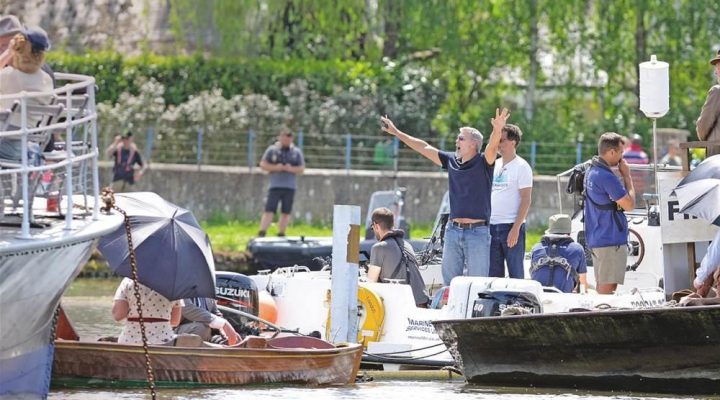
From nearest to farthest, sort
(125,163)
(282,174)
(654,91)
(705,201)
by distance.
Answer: (705,201)
(654,91)
(282,174)
(125,163)

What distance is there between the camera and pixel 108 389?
14242 millimetres

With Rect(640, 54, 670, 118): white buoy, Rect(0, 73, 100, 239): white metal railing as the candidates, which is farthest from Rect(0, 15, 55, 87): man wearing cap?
Rect(640, 54, 670, 118): white buoy

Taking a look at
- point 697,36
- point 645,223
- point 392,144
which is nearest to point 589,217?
point 645,223

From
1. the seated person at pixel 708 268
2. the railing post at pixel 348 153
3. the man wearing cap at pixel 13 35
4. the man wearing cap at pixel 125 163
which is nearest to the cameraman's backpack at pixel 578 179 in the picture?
the seated person at pixel 708 268

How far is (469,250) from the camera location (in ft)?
53.8

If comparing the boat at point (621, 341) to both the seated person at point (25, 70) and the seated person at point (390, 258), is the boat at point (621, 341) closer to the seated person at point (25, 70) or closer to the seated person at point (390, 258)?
the seated person at point (390, 258)

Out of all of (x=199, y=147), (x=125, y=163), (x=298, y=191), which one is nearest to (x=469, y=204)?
(x=125, y=163)

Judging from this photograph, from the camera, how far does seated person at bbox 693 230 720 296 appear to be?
1400 centimetres

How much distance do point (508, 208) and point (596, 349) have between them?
2.79m

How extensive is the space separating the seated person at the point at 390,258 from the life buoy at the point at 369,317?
575 millimetres

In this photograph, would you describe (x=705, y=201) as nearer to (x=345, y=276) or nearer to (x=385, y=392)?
(x=385, y=392)

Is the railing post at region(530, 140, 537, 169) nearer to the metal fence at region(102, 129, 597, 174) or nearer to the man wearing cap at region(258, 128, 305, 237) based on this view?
the metal fence at region(102, 129, 597, 174)

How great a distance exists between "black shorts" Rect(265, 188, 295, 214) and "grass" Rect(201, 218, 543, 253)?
0.59 m

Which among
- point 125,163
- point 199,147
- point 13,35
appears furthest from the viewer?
point 199,147
